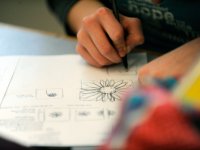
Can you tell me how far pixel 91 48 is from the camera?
22.6 inches

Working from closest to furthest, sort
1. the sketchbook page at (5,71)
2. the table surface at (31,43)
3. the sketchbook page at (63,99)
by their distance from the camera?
1. the sketchbook page at (63,99)
2. the sketchbook page at (5,71)
3. the table surface at (31,43)

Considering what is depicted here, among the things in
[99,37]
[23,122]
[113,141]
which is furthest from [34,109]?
[113,141]

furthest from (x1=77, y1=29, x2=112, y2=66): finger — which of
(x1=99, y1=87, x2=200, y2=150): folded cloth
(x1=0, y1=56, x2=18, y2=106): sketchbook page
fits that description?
(x1=99, y1=87, x2=200, y2=150): folded cloth

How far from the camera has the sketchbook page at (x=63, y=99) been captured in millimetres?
401

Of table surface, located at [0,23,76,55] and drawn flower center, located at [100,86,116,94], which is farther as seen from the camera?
table surface, located at [0,23,76,55]

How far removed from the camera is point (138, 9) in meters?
0.71

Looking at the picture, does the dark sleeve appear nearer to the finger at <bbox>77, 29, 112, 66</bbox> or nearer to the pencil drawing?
the finger at <bbox>77, 29, 112, 66</bbox>

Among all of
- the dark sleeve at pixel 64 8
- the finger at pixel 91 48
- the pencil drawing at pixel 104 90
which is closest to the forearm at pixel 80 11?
the dark sleeve at pixel 64 8

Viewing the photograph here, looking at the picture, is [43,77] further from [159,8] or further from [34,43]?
[159,8]

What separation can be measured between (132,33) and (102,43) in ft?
0.18

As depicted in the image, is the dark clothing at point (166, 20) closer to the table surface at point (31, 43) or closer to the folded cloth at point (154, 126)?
the table surface at point (31, 43)

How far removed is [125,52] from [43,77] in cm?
14

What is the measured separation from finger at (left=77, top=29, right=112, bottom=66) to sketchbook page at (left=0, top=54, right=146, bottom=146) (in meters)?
0.01

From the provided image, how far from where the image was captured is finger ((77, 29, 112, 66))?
0.56 m
